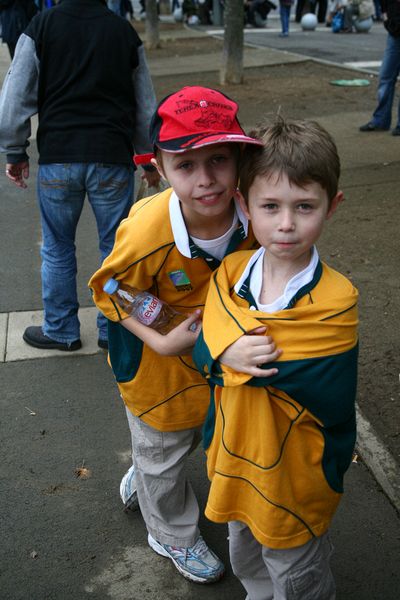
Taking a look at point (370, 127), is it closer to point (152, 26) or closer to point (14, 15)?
point (14, 15)

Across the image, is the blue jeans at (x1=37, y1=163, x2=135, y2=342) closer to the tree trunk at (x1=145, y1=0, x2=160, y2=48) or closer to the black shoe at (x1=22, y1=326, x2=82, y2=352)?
the black shoe at (x1=22, y1=326, x2=82, y2=352)

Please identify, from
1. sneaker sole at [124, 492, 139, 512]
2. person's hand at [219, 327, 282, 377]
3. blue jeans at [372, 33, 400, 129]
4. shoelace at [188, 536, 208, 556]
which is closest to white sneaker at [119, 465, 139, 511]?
sneaker sole at [124, 492, 139, 512]

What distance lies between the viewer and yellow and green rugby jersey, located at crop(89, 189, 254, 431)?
234cm

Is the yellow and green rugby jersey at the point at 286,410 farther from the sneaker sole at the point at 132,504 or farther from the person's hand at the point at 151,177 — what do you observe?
the person's hand at the point at 151,177

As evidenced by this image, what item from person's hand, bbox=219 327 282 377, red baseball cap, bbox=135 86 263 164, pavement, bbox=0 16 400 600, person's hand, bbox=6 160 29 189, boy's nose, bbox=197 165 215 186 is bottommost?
pavement, bbox=0 16 400 600

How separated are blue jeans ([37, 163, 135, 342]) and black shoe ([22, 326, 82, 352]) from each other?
0.03 meters

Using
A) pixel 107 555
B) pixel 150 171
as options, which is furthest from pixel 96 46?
pixel 107 555

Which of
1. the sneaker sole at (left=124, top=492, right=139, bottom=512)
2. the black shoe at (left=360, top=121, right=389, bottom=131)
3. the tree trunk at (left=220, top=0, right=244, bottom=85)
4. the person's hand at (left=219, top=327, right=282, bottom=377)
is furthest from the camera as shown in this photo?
the tree trunk at (left=220, top=0, right=244, bottom=85)

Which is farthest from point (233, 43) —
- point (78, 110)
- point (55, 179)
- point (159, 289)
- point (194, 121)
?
point (194, 121)

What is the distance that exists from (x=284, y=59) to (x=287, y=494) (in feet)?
51.2

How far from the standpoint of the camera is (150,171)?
3.90 meters

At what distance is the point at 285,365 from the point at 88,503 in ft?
5.40

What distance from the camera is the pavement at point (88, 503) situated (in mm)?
2836

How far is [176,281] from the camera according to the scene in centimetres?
242
